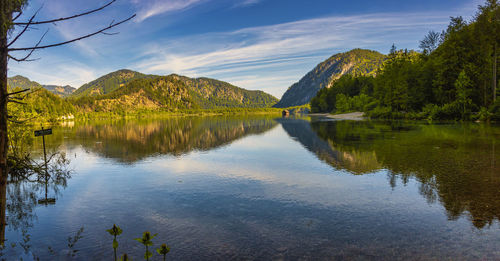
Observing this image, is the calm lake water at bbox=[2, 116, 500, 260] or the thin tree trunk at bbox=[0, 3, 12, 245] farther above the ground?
the thin tree trunk at bbox=[0, 3, 12, 245]

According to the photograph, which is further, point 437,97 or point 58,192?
point 437,97

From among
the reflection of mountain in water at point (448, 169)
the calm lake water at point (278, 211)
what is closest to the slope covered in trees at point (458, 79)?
the reflection of mountain in water at point (448, 169)

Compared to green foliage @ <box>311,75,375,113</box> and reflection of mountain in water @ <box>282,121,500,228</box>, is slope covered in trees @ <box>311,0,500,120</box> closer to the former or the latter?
green foliage @ <box>311,75,375,113</box>

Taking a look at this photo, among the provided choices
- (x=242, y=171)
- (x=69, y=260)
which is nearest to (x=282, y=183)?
(x=242, y=171)

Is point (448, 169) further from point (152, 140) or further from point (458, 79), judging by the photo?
point (458, 79)

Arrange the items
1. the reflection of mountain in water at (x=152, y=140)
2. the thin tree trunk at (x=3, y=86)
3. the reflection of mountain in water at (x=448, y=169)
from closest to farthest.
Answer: the thin tree trunk at (x=3, y=86) → the reflection of mountain in water at (x=448, y=169) → the reflection of mountain in water at (x=152, y=140)

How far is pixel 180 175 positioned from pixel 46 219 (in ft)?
25.5

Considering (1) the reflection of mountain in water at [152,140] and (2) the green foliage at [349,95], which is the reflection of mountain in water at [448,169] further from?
(2) the green foliage at [349,95]

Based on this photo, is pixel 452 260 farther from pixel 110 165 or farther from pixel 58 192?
pixel 110 165

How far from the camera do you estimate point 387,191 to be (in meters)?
12.4

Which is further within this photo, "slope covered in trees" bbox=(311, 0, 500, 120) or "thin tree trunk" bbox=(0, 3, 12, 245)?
"slope covered in trees" bbox=(311, 0, 500, 120)

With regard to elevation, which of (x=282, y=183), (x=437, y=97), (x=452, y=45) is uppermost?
(x=452, y=45)

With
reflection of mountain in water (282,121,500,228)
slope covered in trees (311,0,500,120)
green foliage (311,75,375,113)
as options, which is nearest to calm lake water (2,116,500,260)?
reflection of mountain in water (282,121,500,228)

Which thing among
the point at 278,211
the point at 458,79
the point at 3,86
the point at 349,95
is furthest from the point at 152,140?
Result: the point at 349,95
